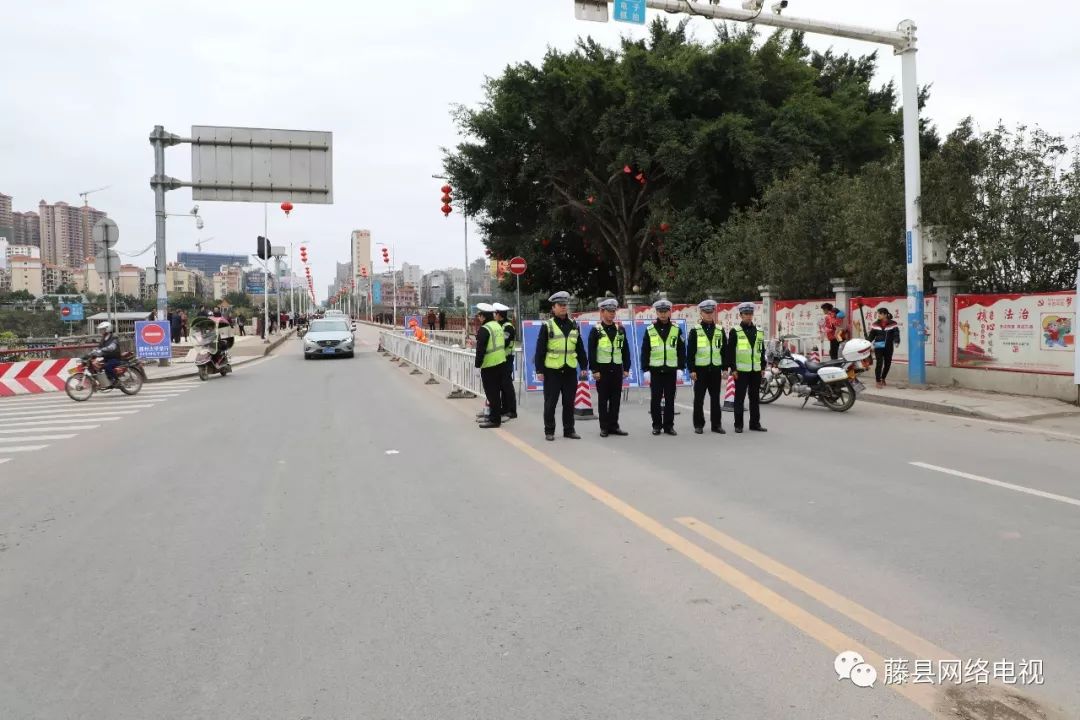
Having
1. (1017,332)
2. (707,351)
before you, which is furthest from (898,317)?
(707,351)

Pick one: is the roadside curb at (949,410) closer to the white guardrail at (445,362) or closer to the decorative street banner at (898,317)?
the decorative street banner at (898,317)

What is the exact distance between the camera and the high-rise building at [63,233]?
11112cm

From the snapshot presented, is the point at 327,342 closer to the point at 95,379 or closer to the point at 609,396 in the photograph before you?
the point at 95,379

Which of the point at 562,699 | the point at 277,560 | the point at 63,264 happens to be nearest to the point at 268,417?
the point at 277,560

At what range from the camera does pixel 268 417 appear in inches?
480

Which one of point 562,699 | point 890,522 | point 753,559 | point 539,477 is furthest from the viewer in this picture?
point 539,477

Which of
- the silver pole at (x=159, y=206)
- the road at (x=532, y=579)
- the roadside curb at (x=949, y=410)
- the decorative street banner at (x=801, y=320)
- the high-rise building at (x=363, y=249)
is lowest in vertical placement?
the road at (x=532, y=579)

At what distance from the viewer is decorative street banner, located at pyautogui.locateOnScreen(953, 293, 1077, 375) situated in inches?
500

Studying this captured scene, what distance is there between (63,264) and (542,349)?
128616 mm

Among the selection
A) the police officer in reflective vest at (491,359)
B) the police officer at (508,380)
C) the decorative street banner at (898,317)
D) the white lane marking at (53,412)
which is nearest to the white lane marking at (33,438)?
the white lane marking at (53,412)

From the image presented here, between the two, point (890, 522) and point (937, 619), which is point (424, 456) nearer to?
point (890, 522)

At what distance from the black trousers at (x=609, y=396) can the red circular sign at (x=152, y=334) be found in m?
18.0

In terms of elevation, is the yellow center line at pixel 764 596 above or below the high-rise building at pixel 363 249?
below

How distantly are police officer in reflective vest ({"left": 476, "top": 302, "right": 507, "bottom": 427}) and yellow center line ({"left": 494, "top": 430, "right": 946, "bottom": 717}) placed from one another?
13.2 ft
